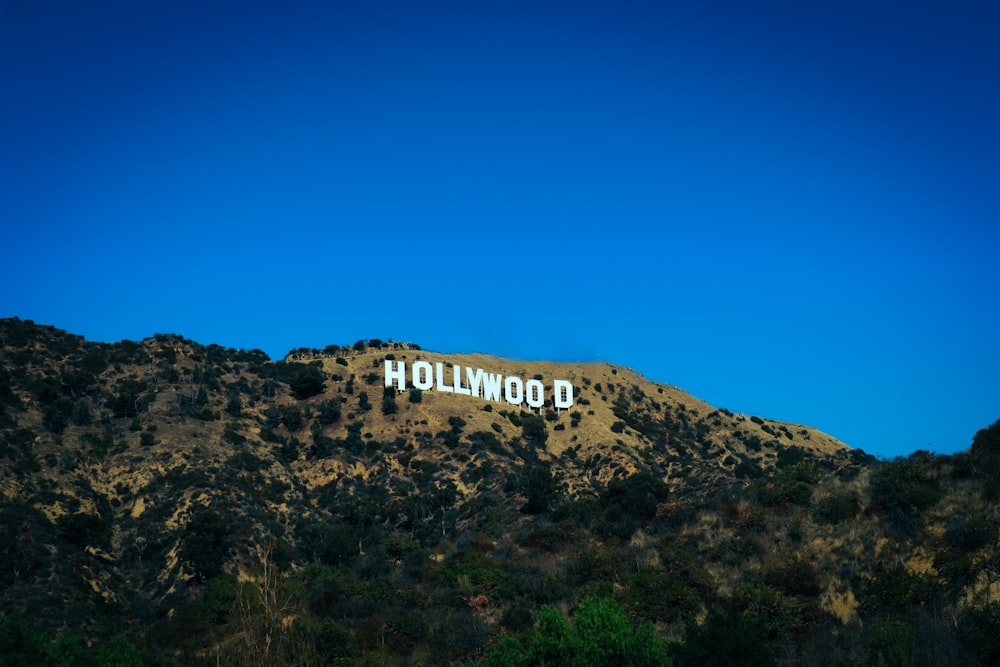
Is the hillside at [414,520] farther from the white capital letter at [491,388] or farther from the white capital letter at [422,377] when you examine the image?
the white capital letter at [491,388]

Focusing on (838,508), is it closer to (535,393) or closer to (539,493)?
(539,493)

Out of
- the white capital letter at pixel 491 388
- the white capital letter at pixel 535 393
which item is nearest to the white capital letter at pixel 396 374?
the white capital letter at pixel 491 388

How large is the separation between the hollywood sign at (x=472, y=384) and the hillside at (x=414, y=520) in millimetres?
1169

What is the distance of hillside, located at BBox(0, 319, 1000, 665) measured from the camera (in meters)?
39.6

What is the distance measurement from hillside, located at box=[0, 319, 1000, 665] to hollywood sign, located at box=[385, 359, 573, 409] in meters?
1.17

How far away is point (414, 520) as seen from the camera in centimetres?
8562

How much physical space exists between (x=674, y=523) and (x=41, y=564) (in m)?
48.6

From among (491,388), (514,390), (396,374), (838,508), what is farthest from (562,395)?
(838,508)

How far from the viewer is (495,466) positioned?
98.2 meters

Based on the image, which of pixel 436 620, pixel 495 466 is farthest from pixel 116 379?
pixel 436 620

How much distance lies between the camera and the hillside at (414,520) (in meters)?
39.6

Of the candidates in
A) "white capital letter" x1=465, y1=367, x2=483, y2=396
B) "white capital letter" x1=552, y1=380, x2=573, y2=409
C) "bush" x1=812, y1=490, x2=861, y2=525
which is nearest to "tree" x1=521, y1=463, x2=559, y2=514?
"bush" x1=812, y1=490, x2=861, y2=525

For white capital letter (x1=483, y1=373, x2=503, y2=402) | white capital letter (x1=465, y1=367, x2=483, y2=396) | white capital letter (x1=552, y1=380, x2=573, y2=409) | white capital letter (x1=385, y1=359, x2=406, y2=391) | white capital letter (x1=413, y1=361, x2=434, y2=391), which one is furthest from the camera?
white capital letter (x1=552, y1=380, x2=573, y2=409)

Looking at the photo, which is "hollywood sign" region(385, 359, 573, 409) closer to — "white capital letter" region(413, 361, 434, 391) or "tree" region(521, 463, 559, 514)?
"white capital letter" region(413, 361, 434, 391)
